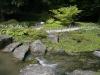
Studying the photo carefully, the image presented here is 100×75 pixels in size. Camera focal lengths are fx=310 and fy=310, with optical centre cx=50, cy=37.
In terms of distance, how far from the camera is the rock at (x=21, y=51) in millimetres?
12699

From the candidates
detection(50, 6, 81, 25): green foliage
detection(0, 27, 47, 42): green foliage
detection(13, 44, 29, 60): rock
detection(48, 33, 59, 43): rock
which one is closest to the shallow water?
detection(13, 44, 29, 60): rock

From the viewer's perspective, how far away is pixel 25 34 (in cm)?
1530

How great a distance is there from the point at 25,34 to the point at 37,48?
214cm

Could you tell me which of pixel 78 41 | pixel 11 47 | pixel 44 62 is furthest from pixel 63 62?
pixel 11 47

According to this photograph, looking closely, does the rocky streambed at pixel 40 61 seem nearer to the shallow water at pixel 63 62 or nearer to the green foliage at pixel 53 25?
the shallow water at pixel 63 62

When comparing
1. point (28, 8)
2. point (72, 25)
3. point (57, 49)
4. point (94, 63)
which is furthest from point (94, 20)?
point (94, 63)

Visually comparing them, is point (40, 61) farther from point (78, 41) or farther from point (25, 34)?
point (25, 34)

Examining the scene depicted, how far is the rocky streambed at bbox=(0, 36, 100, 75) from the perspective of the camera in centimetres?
1067

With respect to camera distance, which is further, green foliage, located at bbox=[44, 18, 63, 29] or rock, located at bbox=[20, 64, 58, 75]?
green foliage, located at bbox=[44, 18, 63, 29]

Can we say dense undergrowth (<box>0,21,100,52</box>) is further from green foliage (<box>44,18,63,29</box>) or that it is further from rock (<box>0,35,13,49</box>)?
rock (<box>0,35,13,49</box>)

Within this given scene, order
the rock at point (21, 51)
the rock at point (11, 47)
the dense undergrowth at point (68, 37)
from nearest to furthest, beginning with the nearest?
the rock at point (21, 51)
the rock at point (11, 47)
the dense undergrowth at point (68, 37)

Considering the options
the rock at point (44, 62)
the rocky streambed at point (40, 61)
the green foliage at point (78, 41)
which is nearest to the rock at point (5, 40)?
the rocky streambed at point (40, 61)

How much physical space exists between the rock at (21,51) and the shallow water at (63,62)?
0.68ft

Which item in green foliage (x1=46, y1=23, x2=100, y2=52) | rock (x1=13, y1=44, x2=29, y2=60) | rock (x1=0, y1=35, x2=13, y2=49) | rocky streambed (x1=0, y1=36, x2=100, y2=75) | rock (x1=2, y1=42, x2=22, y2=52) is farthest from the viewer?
rock (x1=0, y1=35, x2=13, y2=49)
